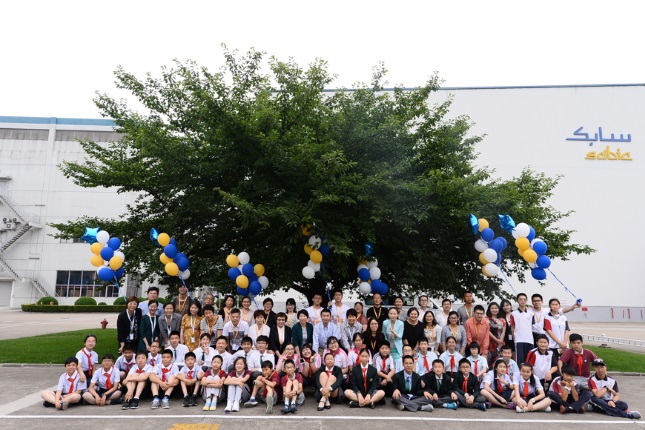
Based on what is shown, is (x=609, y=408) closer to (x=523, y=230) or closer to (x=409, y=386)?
(x=409, y=386)

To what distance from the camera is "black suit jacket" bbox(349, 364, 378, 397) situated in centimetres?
763

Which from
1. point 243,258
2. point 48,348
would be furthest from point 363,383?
point 48,348

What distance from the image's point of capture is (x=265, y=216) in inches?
381

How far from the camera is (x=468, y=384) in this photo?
25.2 ft

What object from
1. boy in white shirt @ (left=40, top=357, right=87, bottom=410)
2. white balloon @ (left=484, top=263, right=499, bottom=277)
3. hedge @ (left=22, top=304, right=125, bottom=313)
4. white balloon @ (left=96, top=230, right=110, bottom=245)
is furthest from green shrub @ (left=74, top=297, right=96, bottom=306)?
white balloon @ (left=484, top=263, right=499, bottom=277)

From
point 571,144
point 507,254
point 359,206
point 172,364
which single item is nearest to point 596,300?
point 571,144

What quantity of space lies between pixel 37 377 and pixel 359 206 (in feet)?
25.5

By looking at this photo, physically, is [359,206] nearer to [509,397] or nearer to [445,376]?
[445,376]

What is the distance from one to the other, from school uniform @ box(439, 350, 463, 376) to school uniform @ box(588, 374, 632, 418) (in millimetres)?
2126

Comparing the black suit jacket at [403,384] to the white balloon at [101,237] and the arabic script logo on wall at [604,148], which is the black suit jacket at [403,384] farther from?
the arabic script logo on wall at [604,148]

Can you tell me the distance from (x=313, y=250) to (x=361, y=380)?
133 inches

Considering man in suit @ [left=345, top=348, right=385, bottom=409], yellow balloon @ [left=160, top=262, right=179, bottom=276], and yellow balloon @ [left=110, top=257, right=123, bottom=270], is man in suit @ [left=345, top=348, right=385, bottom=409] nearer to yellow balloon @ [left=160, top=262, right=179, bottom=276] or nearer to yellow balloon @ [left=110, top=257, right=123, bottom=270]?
yellow balloon @ [left=160, top=262, right=179, bottom=276]

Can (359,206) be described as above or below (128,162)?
below

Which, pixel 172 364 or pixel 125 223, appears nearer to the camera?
pixel 172 364
